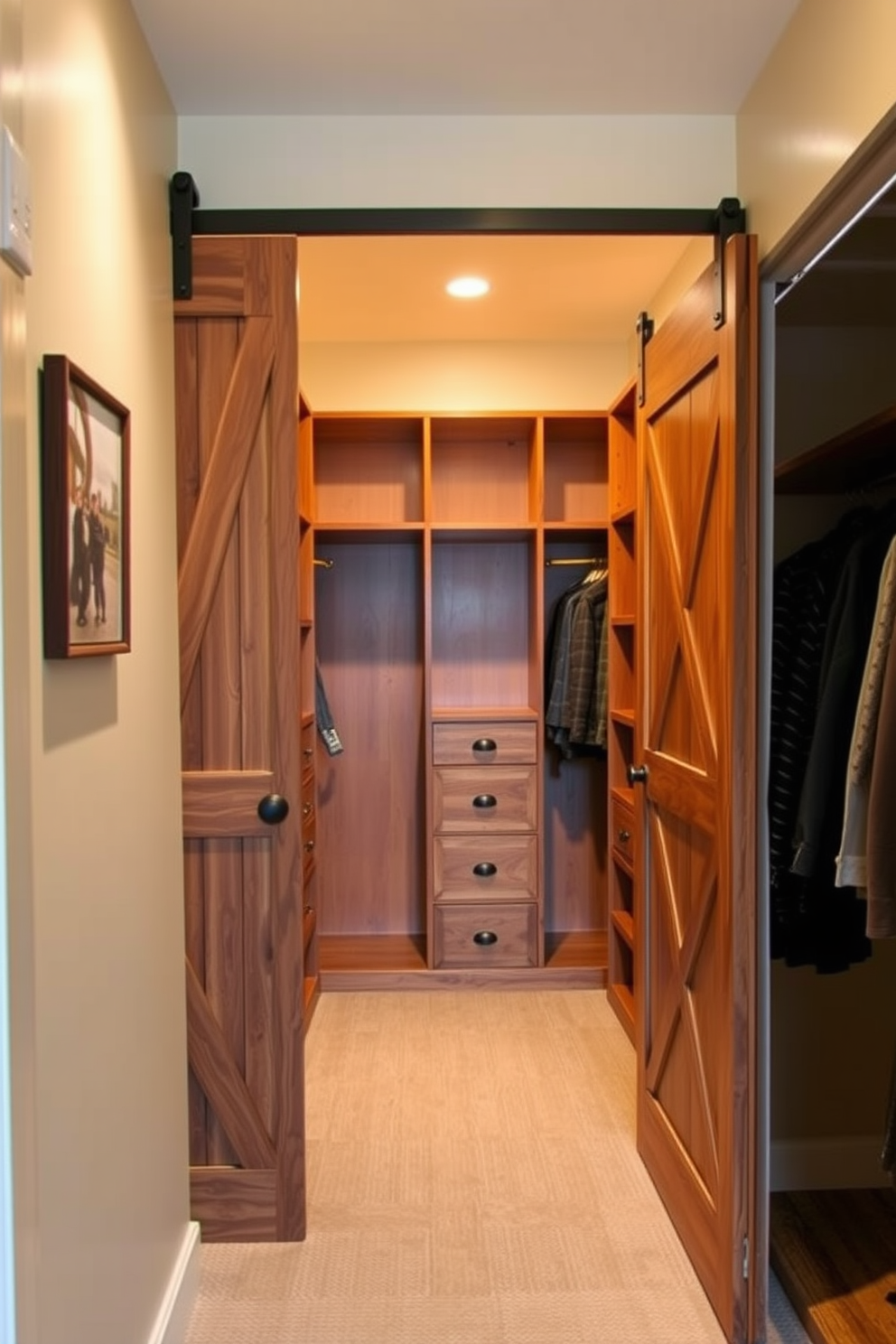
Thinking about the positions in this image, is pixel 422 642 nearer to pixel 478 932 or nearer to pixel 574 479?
pixel 574 479

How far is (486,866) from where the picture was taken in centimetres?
358

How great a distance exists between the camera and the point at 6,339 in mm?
1043

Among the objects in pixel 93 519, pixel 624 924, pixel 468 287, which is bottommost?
pixel 624 924

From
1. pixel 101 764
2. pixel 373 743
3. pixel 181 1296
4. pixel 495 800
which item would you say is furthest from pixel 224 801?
pixel 373 743

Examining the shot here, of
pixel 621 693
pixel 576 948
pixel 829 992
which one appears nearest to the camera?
pixel 829 992

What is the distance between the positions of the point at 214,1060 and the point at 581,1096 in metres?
1.24

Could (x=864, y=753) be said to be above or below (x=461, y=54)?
below

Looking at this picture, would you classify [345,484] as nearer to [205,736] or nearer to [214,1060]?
[205,736]

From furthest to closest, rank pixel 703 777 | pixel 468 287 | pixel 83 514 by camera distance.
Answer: pixel 468 287
pixel 703 777
pixel 83 514

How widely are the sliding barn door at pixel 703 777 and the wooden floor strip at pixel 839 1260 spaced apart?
0.69 feet

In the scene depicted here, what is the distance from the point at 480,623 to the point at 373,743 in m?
0.70

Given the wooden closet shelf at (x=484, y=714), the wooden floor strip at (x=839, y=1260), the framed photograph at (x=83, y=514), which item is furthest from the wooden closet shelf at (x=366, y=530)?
the wooden floor strip at (x=839, y=1260)

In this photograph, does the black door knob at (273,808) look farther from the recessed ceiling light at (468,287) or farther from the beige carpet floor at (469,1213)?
the recessed ceiling light at (468,287)

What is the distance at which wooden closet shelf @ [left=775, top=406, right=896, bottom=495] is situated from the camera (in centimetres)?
183
